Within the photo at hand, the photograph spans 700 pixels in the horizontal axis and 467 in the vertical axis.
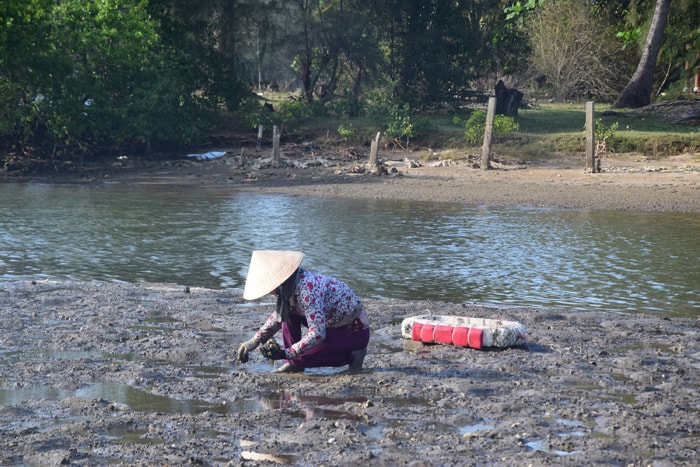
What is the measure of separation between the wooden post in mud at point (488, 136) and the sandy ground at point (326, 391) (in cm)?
1510

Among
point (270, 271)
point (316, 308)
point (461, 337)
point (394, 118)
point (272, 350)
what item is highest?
point (394, 118)

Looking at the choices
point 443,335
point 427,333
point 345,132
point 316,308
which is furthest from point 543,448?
point 345,132

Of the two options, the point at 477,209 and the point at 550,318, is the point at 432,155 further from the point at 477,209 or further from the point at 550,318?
the point at 550,318

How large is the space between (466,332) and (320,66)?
28.2 m

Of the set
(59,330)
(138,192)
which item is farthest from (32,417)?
(138,192)

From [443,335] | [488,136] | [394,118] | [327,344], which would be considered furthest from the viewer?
[394,118]

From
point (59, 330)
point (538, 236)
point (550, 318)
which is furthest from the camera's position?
point (538, 236)

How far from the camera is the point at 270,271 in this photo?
6.60 m

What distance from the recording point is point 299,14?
1326 inches

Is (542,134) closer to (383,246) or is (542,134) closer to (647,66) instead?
(647,66)

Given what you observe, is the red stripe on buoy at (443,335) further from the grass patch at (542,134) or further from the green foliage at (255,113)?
the green foliage at (255,113)

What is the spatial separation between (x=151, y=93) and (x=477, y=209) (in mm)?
12456

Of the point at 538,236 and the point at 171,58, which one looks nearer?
the point at 538,236

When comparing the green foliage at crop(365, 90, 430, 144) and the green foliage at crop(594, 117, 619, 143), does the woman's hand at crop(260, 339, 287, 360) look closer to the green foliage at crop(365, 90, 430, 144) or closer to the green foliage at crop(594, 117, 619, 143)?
the green foliage at crop(594, 117, 619, 143)
